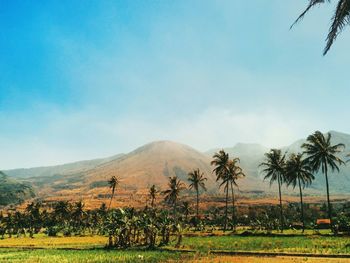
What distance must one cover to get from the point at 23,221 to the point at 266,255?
12177 cm

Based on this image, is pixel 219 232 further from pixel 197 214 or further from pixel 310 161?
pixel 310 161

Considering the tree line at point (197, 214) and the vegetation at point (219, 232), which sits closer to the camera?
the vegetation at point (219, 232)

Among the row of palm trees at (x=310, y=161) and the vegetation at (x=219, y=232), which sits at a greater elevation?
the row of palm trees at (x=310, y=161)

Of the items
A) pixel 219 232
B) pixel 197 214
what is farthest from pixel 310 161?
pixel 197 214

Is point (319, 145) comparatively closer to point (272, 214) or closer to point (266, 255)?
point (266, 255)

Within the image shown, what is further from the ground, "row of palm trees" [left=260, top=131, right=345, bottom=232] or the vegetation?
"row of palm trees" [left=260, top=131, right=345, bottom=232]

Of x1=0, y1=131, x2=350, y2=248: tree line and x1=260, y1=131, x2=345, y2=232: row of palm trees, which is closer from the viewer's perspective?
x1=0, y1=131, x2=350, y2=248: tree line

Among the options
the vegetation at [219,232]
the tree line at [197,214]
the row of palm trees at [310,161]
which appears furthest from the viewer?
the row of palm trees at [310,161]

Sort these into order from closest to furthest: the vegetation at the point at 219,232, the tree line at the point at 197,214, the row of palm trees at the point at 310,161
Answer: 1. the vegetation at the point at 219,232
2. the tree line at the point at 197,214
3. the row of palm trees at the point at 310,161

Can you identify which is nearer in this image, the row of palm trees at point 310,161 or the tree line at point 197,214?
the tree line at point 197,214

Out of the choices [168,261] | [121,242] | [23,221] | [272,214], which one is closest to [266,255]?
[168,261]

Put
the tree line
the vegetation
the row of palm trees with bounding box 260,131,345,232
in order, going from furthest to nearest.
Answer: the row of palm trees with bounding box 260,131,345,232
the tree line
the vegetation

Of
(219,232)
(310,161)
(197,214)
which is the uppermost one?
(310,161)

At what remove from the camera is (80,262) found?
43.7 metres
